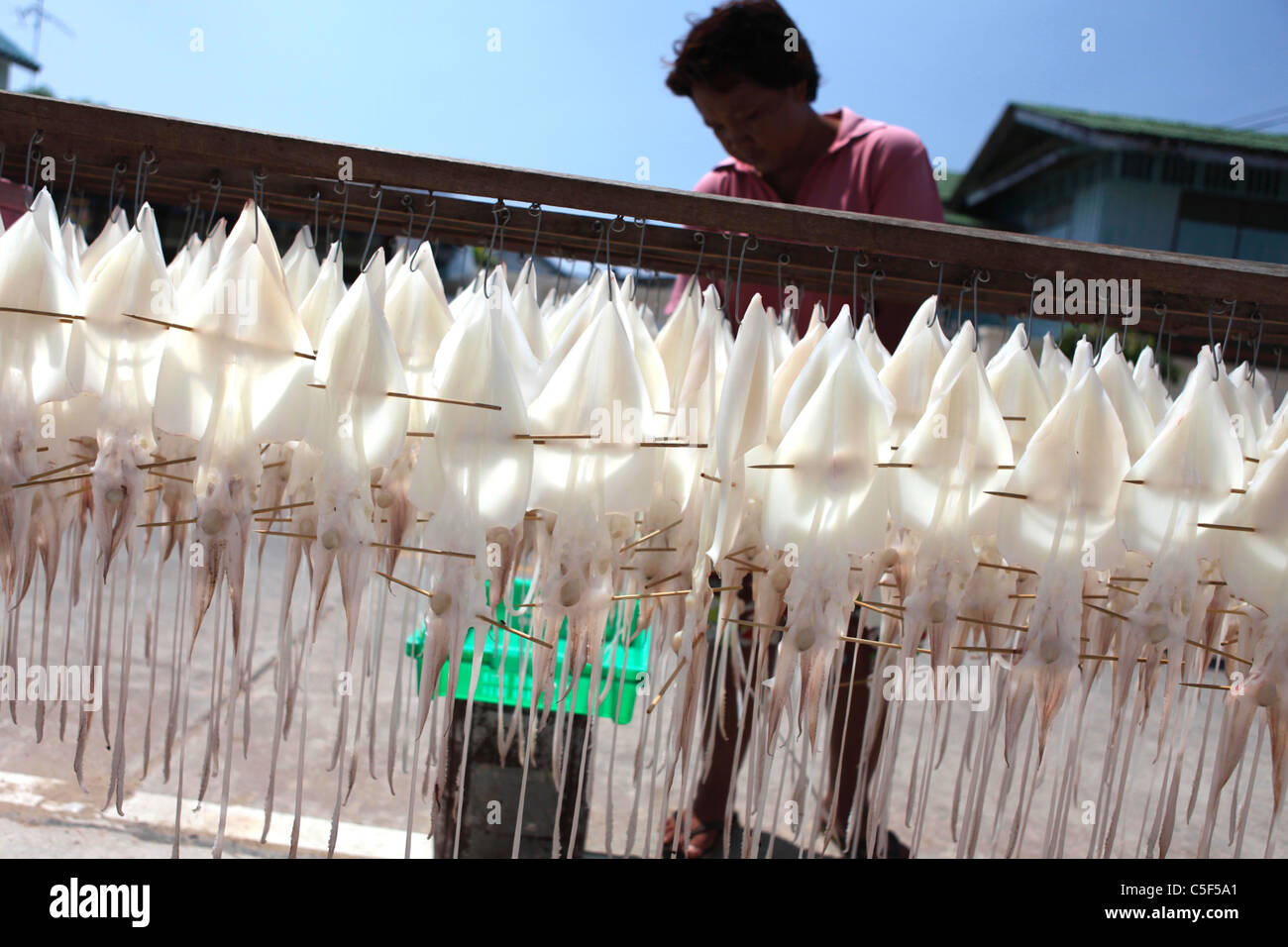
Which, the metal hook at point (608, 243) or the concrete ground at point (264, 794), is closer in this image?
the metal hook at point (608, 243)

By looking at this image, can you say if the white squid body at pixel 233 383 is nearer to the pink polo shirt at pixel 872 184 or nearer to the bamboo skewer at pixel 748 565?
the bamboo skewer at pixel 748 565

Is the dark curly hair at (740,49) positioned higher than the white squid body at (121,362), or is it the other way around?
the dark curly hair at (740,49)

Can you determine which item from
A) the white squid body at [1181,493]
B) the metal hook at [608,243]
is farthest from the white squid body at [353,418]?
the white squid body at [1181,493]

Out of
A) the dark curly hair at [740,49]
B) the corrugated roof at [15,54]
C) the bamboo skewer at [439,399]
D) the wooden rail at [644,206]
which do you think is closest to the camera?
the bamboo skewer at [439,399]

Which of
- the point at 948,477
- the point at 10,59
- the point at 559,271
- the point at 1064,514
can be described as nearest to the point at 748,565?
the point at 948,477

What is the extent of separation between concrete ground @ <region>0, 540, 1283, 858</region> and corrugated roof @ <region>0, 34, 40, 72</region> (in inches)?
547

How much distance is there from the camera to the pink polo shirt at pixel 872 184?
204 cm

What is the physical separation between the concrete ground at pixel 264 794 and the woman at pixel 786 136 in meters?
1.05

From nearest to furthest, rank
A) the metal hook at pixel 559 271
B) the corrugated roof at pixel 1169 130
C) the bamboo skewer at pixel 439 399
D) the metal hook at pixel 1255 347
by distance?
the bamboo skewer at pixel 439 399 < the metal hook at pixel 1255 347 < the metal hook at pixel 559 271 < the corrugated roof at pixel 1169 130

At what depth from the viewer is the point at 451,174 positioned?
122 cm

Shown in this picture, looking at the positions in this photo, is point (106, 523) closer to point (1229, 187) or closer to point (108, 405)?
point (108, 405)

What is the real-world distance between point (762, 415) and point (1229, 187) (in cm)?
951

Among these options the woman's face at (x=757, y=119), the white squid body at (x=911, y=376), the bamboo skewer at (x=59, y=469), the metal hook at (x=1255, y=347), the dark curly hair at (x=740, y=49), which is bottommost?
the bamboo skewer at (x=59, y=469)

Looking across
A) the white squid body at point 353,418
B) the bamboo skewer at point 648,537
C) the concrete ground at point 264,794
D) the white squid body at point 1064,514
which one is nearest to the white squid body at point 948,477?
the white squid body at point 1064,514
